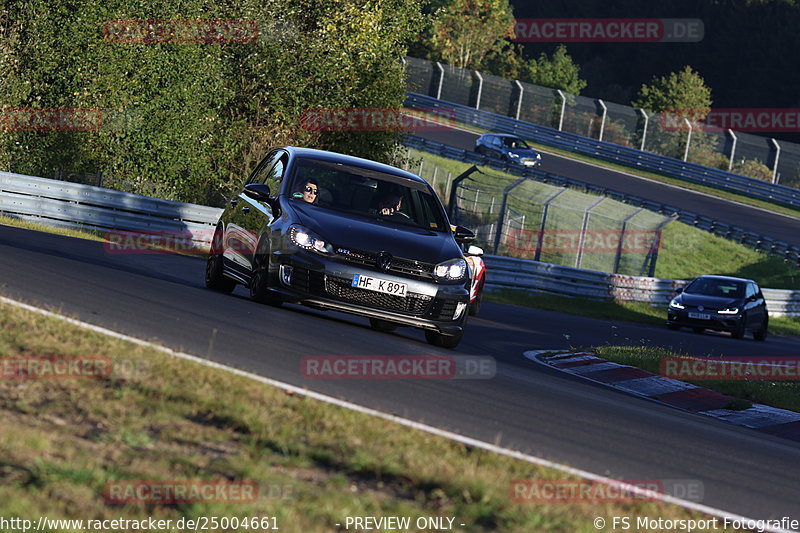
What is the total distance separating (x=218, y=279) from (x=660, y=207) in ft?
106

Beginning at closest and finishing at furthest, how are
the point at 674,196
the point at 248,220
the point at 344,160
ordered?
the point at 248,220 → the point at 344,160 → the point at 674,196

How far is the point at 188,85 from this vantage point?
25375 millimetres

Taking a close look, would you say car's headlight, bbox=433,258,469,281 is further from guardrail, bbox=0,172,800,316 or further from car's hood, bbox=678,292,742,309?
car's hood, bbox=678,292,742,309

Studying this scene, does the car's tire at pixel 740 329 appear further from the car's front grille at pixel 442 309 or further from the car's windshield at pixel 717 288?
the car's front grille at pixel 442 309

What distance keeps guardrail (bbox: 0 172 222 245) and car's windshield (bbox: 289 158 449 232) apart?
1087cm

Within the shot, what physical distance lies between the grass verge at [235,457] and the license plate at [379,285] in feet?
11.8

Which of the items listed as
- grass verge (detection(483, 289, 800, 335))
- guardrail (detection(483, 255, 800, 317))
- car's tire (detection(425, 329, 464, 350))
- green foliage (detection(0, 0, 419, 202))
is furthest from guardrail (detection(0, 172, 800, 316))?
car's tire (detection(425, 329, 464, 350))

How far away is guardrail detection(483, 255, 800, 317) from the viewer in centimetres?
2606

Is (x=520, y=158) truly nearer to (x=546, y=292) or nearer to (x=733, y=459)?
(x=546, y=292)

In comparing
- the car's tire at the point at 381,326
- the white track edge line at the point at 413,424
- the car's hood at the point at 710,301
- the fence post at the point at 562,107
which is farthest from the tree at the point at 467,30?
the white track edge line at the point at 413,424

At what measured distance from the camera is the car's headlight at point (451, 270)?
10.7 metres

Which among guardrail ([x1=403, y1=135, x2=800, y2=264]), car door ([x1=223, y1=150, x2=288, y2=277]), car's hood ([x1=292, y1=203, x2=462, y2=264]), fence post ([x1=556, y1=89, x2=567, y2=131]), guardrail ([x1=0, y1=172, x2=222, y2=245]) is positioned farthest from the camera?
fence post ([x1=556, y1=89, x2=567, y2=131])

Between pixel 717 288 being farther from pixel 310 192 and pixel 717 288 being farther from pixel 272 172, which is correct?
pixel 310 192

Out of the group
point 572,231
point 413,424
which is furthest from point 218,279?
point 572,231
